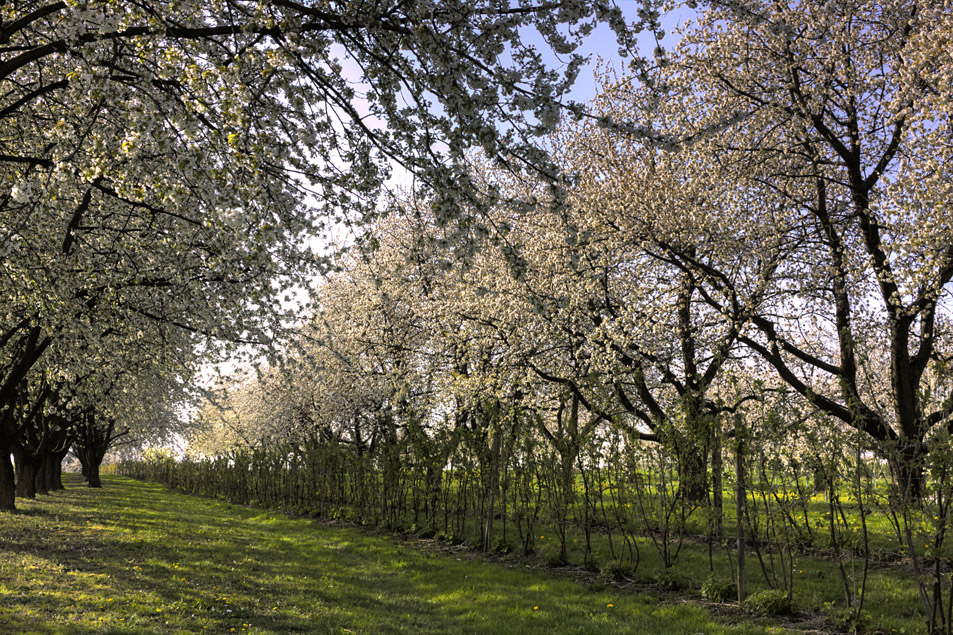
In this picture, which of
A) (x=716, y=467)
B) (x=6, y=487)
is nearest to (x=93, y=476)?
(x=6, y=487)

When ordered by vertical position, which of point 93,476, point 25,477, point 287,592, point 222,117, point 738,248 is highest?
point 738,248

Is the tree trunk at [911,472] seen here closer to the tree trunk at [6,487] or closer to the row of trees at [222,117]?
the row of trees at [222,117]

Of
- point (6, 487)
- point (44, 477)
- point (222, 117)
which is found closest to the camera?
point (222, 117)

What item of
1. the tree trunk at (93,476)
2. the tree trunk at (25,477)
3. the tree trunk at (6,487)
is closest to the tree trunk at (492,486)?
the tree trunk at (6,487)

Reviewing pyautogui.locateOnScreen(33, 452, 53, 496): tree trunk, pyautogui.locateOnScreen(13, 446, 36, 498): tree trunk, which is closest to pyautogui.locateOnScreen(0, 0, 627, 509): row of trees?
pyautogui.locateOnScreen(13, 446, 36, 498): tree trunk

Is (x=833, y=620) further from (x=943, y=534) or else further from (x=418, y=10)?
(x=418, y=10)

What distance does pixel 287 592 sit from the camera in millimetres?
8078

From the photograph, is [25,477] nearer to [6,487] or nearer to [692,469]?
[6,487]

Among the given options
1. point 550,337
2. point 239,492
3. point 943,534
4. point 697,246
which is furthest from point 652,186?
point 239,492

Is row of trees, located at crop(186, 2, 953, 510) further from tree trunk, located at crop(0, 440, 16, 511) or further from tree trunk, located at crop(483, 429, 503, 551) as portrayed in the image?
tree trunk, located at crop(0, 440, 16, 511)

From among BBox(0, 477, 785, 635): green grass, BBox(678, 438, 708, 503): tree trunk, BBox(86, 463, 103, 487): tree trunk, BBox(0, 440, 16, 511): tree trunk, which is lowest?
BBox(86, 463, 103, 487): tree trunk

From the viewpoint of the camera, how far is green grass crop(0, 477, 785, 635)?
6.35 metres

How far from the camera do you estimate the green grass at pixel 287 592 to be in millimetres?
6348

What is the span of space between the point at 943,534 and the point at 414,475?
10.0 metres
